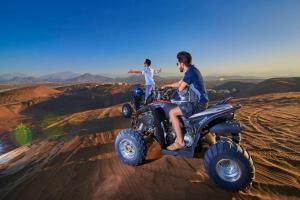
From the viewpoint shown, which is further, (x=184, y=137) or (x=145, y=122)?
(x=145, y=122)

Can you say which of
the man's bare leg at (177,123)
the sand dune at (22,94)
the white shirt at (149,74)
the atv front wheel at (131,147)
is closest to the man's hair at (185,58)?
the man's bare leg at (177,123)

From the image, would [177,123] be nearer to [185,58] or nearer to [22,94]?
[185,58]

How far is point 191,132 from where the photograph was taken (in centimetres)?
524

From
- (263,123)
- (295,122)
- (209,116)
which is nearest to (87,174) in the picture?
(209,116)

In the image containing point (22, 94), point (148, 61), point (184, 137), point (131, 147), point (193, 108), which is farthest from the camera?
point (22, 94)

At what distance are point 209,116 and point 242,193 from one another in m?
1.43

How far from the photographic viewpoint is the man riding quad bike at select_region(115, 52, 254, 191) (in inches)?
175

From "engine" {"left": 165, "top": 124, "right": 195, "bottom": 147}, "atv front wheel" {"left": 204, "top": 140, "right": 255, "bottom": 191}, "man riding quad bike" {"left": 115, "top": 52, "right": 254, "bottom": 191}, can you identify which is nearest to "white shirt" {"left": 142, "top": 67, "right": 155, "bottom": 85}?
"man riding quad bike" {"left": 115, "top": 52, "right": 254, "bottom": 191}

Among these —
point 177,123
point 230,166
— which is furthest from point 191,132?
point 230,166

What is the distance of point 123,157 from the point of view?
6176mm

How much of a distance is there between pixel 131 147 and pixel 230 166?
2.37 meters

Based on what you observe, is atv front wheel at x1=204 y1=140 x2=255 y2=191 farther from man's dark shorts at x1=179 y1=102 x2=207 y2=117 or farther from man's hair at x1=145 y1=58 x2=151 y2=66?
man's hair at x1=145 y1=58 x2=151 y2=66

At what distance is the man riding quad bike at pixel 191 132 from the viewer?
14.6 ft

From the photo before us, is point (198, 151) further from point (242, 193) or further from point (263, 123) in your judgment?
point (263, 123)
